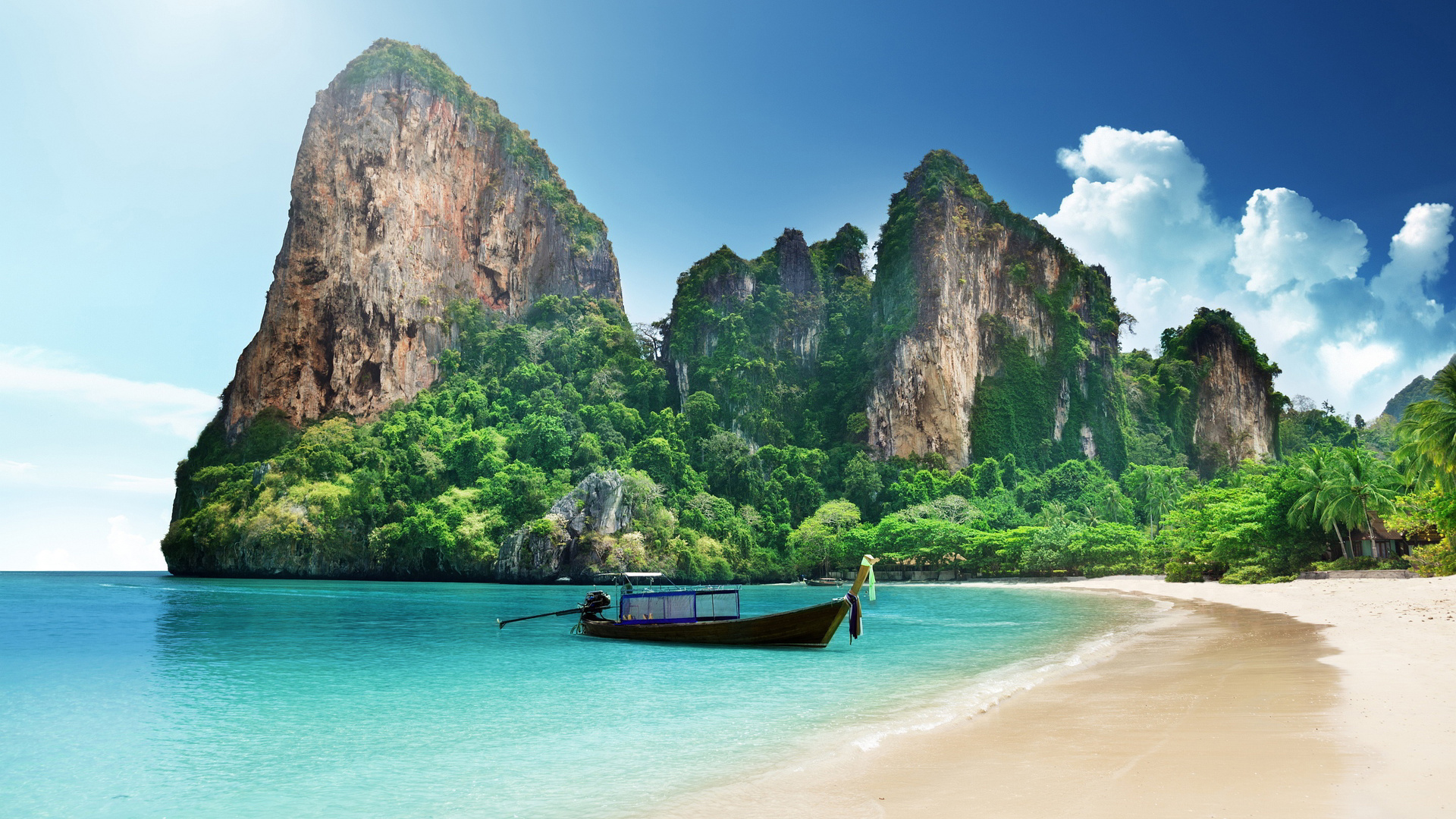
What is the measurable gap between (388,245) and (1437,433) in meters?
90.5

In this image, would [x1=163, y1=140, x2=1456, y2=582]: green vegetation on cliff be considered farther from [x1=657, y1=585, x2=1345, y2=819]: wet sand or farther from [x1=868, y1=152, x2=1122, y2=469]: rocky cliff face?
[x1=657, y1=585, x2=1345, y2=819]: wet sand

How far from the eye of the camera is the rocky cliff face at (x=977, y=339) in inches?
3752

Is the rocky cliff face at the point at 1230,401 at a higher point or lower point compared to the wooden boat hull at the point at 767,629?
higher

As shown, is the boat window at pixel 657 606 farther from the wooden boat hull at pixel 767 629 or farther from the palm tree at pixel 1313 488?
the palm tree at pixel 1313 488

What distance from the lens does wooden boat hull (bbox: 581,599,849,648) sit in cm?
2031

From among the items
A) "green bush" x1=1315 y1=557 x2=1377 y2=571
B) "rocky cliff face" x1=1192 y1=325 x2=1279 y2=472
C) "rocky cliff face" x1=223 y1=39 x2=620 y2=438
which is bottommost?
"green bush" x1=1315 y1=557 x2=1377 y2=571

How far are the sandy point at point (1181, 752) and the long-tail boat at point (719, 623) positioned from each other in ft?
21.7

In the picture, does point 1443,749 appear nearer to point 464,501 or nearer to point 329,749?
point 329,749

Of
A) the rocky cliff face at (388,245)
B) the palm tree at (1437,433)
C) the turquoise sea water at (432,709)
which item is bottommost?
the turquoise sea water at (432,709)

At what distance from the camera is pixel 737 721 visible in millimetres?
11820

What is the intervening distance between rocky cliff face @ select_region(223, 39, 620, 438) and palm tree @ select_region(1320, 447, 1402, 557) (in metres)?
82.1

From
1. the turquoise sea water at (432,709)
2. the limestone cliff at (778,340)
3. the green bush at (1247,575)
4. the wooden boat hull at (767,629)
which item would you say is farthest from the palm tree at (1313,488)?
the limestone cliff at (778,340)

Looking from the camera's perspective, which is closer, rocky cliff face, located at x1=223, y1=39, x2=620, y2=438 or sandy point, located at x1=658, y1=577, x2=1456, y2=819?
sandy point, located at x1=658, y1=577, x2=1456, y2=819

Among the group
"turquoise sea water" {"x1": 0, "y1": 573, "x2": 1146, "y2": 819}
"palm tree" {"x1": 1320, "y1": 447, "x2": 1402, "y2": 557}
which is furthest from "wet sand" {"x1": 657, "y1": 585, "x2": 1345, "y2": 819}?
"palm tree" {"x1": 1320, "y1": 447, "x2": 1402, "y2": 557}
